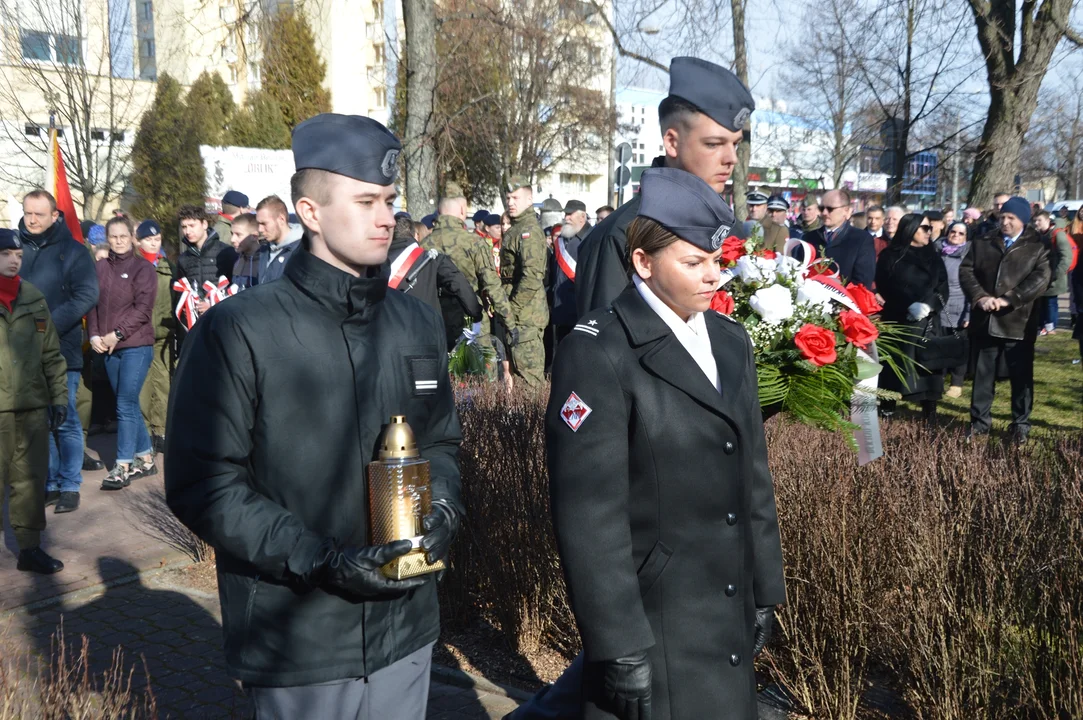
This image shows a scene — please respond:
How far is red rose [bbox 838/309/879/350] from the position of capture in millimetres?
3838

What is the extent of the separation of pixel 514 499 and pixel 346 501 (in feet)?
8.59

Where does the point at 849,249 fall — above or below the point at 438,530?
above

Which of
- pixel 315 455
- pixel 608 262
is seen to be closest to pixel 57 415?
pixel 608 262

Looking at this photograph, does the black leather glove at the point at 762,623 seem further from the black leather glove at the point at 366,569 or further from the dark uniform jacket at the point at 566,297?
the dark uniform jacket at the point at 566,297

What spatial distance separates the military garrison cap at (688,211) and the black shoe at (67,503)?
22.2 ft

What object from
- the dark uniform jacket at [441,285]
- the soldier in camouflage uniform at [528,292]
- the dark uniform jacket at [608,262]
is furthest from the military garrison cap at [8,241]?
the soldier in camouflage uniform at [528,292]

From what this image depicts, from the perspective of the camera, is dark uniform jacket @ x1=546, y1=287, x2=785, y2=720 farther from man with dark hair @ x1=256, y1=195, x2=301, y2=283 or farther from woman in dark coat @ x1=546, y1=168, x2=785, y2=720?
man with dark hair @ x1=256, y1=195, x2=301, y2=283

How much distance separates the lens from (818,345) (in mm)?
3674

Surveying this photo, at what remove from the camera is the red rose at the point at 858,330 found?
3838 mm

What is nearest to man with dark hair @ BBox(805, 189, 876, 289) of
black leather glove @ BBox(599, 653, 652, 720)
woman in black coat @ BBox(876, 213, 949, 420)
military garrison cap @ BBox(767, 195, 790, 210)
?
woman in black coat @ BBox(876, 213, 949, 420)

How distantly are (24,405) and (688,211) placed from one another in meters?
5.42

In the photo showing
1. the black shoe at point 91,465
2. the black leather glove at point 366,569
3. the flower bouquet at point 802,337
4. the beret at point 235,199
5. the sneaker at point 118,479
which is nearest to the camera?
the black leather glove at point 366,569

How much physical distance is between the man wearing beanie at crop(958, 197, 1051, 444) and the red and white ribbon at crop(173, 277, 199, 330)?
7.19 meters

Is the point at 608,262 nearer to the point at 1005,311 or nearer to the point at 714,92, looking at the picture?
the point at 714,92
